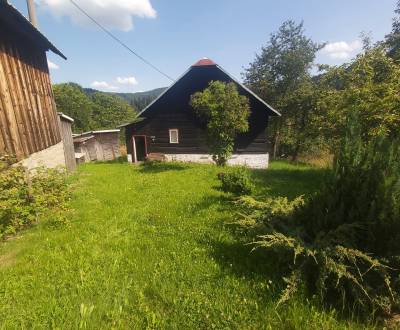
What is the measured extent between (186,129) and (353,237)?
16479mm

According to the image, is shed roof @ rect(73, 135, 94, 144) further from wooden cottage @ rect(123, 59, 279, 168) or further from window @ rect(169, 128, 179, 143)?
window @ rect(169, 128, 179, 143)

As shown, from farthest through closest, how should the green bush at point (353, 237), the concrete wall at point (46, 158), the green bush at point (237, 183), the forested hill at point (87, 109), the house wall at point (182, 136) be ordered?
1. the forested hill at point (87, 109)
2. the house wall at point (182, 136)
3. the green bush at point (237, 183)
4. the concrete wall at point (46, 158)
5. the green bush at point (353, 237)

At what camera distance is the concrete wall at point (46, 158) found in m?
8.05

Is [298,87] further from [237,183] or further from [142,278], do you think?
[142,278]

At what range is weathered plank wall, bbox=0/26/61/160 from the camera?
7070mm

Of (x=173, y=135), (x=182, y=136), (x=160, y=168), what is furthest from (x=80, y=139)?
(x=160, y=168)

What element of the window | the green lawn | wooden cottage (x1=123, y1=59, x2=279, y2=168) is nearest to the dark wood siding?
wooden cottage (x1=123, y1=59, x2=279, y2=168)

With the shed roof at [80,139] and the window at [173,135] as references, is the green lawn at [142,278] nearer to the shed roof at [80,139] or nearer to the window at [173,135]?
the window at [173,135]

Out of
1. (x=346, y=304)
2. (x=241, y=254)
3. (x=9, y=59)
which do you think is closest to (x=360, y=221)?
(x=346, y=304)

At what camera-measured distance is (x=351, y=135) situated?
3971 millimetres

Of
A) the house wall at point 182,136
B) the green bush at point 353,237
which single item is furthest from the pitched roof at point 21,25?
the house wall at point 182,136

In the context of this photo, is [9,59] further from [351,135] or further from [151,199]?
[351,135]

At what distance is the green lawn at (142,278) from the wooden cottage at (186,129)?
40.8 feet

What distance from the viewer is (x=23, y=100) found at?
8.06 meters
